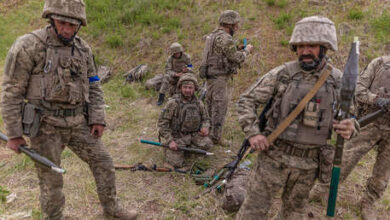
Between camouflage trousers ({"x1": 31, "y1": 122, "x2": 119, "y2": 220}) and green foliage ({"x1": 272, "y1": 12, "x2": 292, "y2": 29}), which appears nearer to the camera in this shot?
camouflage trousers ({"x1": 31, "y1": 122, "x2": 119, "y2": 220})

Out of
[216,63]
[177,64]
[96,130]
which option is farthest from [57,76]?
[177,64]

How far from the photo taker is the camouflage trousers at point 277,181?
2855 mm

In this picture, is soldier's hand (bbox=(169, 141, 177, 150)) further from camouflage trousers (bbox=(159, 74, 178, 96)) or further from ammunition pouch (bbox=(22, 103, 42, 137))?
camouflage trousers (bbox=(159, 74, 178, 96))

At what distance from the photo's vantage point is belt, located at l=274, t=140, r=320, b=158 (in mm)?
2824

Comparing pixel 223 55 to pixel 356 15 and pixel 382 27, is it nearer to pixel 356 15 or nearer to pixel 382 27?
pixel 356 15

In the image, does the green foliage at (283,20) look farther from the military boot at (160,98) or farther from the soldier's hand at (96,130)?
the soldier's hand at (96,130)

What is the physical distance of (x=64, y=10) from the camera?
287 cm

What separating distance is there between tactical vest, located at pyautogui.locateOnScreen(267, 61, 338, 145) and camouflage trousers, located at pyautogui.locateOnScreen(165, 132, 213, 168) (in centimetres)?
281

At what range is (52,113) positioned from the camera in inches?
122

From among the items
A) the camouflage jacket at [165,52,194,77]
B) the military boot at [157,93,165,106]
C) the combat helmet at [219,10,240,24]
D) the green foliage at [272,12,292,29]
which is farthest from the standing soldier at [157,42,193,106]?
the green foliage at [272,12,292,29]

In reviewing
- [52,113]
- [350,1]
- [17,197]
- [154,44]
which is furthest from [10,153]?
[350,1]

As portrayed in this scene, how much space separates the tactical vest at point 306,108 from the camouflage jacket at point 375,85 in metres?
1.29

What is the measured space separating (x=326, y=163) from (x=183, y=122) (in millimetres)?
2913

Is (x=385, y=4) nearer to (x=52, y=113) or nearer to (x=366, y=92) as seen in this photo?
(x=366, y=92)
